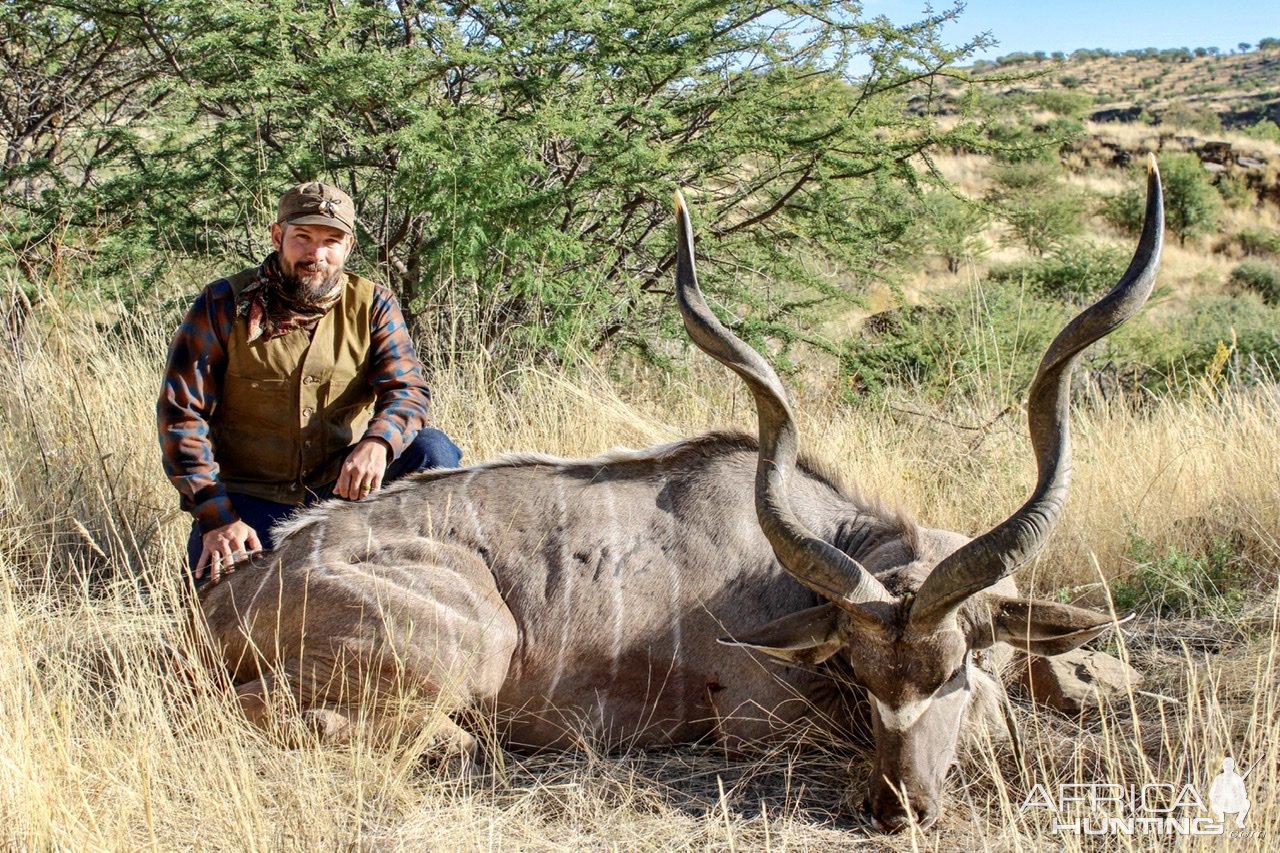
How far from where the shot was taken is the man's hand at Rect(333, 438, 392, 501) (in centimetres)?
374

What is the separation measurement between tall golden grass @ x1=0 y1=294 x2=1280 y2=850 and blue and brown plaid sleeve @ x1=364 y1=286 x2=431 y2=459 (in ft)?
2.94

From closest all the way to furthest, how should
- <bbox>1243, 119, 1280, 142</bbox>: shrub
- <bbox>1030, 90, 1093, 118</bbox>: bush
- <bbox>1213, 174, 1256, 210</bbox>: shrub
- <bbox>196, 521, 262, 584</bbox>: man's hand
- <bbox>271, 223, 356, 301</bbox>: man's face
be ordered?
Answer: <bbox>196, 521, 262, 584</bbox>: man's hand < <bbox>271, 223, 356, 301</bbox>: man's face < <bbox>1213, 174, 1256, 210</bbox>: shrub < <bbox>1030, 90, 1093, 118</bbox>: bush < <bbox>1243, 119, 1280, 142</bbox>: shrub

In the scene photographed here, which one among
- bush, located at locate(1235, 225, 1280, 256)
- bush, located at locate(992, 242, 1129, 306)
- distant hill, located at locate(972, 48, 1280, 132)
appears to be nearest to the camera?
bush, located at locate(992, 242, 1129, 306)

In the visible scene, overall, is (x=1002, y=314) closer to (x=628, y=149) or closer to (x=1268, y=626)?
(x=628, y=149)

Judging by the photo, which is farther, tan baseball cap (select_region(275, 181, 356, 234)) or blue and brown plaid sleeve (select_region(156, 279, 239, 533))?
tan baseball cap (select_region(275, 181, 356, 234))

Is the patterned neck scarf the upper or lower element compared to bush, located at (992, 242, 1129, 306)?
upper

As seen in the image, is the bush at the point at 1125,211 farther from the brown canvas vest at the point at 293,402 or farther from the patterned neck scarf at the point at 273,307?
the patterned neck scarf at the point at 273,307

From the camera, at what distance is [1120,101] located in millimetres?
44062

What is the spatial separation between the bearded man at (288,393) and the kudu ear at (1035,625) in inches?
76.9

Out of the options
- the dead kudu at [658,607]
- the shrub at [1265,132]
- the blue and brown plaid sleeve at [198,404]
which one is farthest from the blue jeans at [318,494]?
the shrub at [1265,132]

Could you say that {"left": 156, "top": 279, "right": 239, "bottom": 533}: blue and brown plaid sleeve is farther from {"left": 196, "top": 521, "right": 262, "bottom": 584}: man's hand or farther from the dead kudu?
the dead kudu

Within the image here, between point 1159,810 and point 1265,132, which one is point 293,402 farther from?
point 1265,132

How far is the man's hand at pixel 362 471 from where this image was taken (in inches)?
147

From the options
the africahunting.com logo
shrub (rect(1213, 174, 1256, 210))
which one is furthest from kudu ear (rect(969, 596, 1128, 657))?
shrub (rect(1213, 174, 1256, 210))
